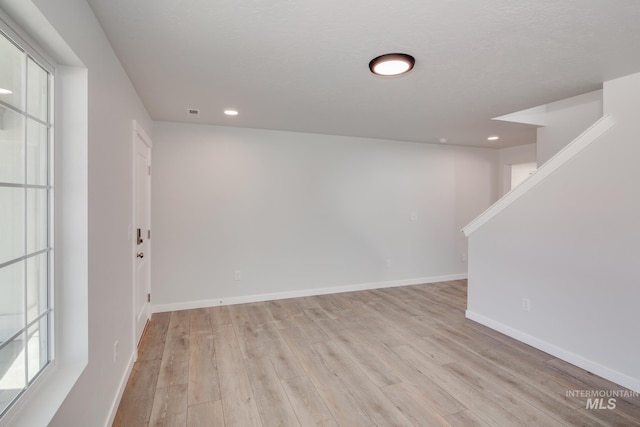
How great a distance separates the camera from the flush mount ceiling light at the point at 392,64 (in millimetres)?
1983

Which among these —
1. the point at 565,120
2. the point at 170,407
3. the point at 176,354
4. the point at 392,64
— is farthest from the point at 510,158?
the point at 170,407

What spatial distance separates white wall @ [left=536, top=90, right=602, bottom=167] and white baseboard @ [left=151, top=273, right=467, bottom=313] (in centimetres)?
245

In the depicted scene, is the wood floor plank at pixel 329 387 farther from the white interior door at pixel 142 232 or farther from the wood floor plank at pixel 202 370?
the white interior door at pixel 142 232

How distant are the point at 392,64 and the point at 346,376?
7.51ft

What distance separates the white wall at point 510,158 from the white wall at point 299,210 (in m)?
0.18

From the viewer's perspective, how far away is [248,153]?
3986 millimetres

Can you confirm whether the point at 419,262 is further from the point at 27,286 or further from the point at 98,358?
the point at 27,286

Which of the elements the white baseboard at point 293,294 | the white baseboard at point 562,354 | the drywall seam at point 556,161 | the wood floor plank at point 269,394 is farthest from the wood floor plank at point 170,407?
the drywall seam at point 556,161

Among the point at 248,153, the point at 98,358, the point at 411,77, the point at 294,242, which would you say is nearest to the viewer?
the point at 98,358

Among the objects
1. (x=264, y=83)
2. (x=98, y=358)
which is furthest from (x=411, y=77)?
(x=98, y=358)

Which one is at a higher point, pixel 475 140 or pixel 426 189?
pixel 475 140

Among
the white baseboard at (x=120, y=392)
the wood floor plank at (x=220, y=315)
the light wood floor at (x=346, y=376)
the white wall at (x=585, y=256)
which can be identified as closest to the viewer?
the white baseboard at (x=120, y=392)

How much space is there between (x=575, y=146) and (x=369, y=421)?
2.66 metres

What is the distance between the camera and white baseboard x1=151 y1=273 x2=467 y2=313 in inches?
147
